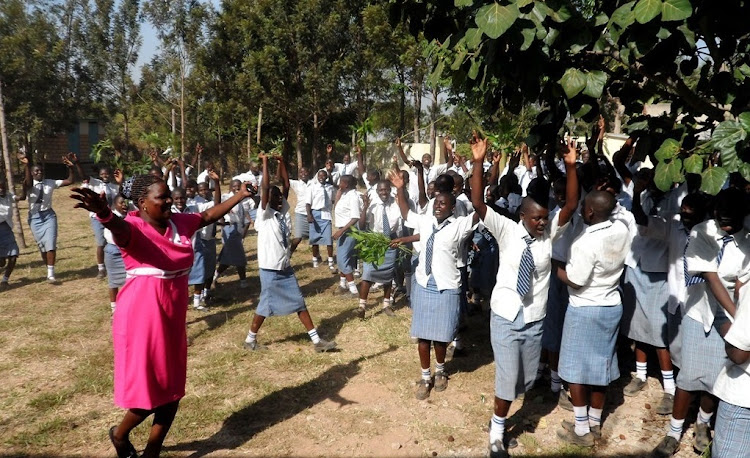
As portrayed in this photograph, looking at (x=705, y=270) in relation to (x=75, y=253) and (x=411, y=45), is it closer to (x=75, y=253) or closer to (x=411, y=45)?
(x=75, y=253)

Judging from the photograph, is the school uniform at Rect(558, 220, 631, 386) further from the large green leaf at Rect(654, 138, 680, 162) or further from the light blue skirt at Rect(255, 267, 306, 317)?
the light blue skirt at Rect(255, 267, 306, 317)

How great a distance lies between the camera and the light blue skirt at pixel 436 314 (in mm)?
5125

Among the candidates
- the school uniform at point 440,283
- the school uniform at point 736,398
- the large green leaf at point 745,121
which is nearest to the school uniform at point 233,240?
the school uniform at point 440,283

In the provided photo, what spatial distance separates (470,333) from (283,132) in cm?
2311

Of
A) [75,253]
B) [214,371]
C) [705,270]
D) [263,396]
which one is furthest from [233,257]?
[705,270]

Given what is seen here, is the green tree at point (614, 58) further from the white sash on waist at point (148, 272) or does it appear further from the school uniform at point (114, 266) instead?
the school uniform at point (114, 266)

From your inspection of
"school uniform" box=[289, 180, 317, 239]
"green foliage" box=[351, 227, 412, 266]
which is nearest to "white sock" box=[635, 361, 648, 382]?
"green foliage" box=[351, 227, 412, 266]

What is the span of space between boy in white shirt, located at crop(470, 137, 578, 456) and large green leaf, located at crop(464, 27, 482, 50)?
1437mm

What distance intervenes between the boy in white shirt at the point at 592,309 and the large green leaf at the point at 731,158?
140cm

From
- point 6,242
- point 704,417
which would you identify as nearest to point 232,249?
point 6,242

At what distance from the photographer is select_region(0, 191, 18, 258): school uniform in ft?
29.7

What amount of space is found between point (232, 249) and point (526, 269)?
602cm

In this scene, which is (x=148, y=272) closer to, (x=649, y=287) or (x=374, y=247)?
(x=374, y=247)

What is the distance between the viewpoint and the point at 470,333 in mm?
6980
